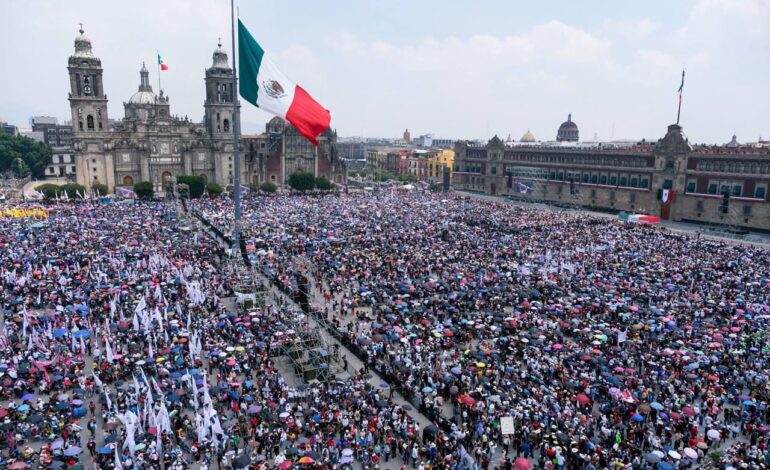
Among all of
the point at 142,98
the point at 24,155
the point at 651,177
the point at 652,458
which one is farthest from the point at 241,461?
the point at 24,155

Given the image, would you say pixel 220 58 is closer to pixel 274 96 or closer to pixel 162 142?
pixel 162 142

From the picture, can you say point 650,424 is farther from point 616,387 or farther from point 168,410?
point 168,410

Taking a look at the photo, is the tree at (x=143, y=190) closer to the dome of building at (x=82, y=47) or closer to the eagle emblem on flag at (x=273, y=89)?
the dome of building at (x=82, y=47)

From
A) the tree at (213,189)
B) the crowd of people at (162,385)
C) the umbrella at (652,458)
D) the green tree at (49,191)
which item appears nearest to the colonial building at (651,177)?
the tree at (213,189)

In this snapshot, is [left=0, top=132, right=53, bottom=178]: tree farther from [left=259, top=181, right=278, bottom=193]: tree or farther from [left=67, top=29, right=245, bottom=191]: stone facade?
[left=259, top=181, right=278, bottom=193]: tree

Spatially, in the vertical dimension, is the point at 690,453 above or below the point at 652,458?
above
